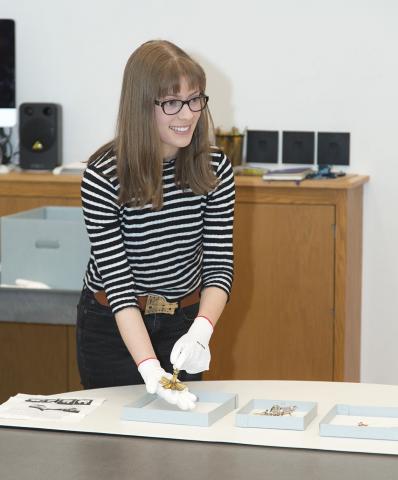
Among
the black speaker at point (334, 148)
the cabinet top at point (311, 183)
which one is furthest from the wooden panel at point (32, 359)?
the black speaker at point (334, 148)

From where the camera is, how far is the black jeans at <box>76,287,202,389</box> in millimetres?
2275

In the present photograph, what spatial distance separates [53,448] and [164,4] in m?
2.44

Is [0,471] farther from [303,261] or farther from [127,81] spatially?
[303,261]

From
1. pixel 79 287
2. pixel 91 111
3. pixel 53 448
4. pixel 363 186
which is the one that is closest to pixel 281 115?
pixel 363 186

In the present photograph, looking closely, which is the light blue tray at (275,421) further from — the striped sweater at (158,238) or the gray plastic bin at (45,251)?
the gray plastic bin at (45,251)

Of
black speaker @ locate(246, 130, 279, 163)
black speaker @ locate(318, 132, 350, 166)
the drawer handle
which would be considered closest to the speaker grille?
black speaker @ locate(246, 130, 279, 163)

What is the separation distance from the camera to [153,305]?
225cm

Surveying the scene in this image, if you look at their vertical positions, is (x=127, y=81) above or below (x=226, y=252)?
above

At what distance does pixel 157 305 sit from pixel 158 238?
16 cm

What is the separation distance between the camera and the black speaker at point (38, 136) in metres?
3.91

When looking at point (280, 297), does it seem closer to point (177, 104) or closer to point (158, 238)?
point (158, 238)

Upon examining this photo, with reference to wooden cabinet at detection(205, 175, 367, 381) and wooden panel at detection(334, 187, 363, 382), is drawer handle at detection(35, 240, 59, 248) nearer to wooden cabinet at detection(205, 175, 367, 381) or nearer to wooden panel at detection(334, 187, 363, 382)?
wooden cabinet at detection(205, 175, 367, 381)

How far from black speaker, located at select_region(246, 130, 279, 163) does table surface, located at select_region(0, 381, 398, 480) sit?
195cm

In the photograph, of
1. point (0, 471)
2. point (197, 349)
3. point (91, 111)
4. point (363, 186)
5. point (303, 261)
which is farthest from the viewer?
point (91, 111)
